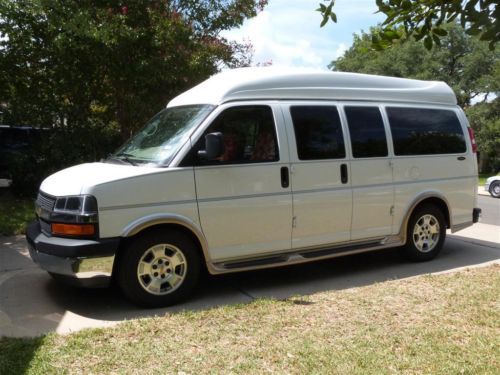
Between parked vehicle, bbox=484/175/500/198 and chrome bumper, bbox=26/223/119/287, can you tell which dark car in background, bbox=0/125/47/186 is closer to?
chrome bumper, bbox=26/223/119/287

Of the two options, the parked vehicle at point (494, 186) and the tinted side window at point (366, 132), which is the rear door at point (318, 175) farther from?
the parked vehicle at point (494, 186)

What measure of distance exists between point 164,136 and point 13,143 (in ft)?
31.1

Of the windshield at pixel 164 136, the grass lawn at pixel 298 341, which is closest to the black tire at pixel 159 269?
the grass lawn at pixel 298 341

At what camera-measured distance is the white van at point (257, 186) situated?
486cm

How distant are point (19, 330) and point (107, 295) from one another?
113 cm

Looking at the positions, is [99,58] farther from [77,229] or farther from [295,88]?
[77,229]

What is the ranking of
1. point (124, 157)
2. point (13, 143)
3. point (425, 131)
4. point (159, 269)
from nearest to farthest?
1. point (159, 269)
2. point (124, 157)
3. point (425, 131)
4. point (13, 143)

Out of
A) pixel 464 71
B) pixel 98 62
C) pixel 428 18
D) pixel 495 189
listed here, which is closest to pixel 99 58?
pixel 98 62

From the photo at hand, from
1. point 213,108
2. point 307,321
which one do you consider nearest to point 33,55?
point 213,108

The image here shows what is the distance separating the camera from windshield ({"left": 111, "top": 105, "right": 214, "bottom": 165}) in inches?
206

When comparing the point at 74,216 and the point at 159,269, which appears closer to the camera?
the point at 74,216

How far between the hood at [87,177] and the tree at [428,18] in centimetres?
266

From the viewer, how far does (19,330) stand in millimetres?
4523

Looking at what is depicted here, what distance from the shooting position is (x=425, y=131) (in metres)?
→ 6.86
